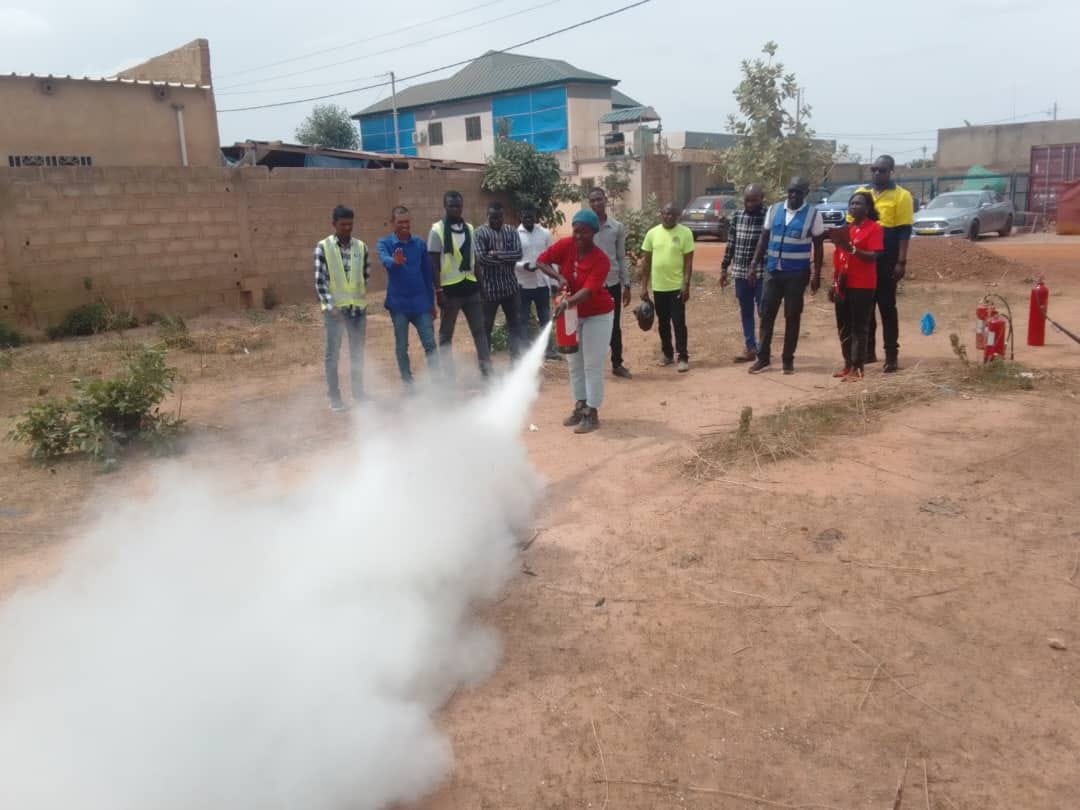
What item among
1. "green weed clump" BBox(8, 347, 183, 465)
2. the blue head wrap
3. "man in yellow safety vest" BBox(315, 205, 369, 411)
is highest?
the blue head wrap

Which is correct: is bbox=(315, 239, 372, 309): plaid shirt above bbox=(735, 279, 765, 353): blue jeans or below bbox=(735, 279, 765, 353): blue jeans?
above

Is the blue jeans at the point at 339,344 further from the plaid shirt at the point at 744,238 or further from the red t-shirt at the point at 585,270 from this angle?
the plaid shirt at the point at 744,238

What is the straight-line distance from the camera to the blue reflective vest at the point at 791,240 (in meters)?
7.31

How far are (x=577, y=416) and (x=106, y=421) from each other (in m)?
3.46

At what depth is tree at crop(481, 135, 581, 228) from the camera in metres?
17.0

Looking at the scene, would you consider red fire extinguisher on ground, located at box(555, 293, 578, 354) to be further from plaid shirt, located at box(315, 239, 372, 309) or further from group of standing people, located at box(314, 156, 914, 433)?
plaid shirt, located at box(315, 239, 372, 309)

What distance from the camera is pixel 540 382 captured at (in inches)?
319

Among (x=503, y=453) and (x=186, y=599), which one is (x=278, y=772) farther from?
(x=503, y=453)

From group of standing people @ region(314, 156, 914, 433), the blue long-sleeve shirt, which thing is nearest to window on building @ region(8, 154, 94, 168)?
group of standing people @ region(314, 156, 914, 433)

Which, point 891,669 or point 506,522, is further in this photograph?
point 506,522

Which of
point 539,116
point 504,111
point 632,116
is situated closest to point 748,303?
point 632,116

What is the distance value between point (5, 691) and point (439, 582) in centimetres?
164

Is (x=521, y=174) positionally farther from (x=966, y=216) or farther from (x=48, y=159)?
(x=966, y=216)

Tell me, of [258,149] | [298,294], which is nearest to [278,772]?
[298,294]
